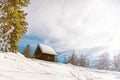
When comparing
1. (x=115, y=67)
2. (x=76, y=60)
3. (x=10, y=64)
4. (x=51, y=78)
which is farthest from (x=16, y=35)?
(x=76, y=60)

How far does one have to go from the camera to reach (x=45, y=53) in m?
47.3

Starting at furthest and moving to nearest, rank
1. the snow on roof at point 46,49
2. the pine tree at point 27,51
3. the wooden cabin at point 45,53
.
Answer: the pine tree at point 27,51 → the snow on roof at point 46,49 → the wooden cabin at point 45,53

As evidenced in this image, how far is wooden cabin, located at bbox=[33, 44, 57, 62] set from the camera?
4730 cm

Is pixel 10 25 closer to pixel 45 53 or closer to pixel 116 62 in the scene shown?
pixel 45 53

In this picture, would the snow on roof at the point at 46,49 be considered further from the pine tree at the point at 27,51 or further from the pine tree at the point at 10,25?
the pine tree at the point at 10,25

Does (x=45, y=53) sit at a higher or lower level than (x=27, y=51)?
Result: lower

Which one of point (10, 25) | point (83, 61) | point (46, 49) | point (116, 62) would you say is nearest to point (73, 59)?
point (83, 61)

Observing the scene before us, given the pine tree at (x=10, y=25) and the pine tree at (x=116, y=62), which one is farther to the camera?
the pine tree at (x=116, y=62)

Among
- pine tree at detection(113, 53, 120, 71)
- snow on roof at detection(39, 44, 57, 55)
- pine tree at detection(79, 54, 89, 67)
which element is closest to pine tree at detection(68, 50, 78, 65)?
pine tree at detection(79, 54, 89, 67)

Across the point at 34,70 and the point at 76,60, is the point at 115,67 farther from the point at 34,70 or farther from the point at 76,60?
the point at 34,70

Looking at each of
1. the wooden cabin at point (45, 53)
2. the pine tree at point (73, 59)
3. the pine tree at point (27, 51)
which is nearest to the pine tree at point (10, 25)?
the wooden cabin at point (45, 53)

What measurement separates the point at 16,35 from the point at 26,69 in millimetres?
9374

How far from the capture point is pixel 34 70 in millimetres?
16297

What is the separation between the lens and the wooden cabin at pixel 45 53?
47303 millimetres
